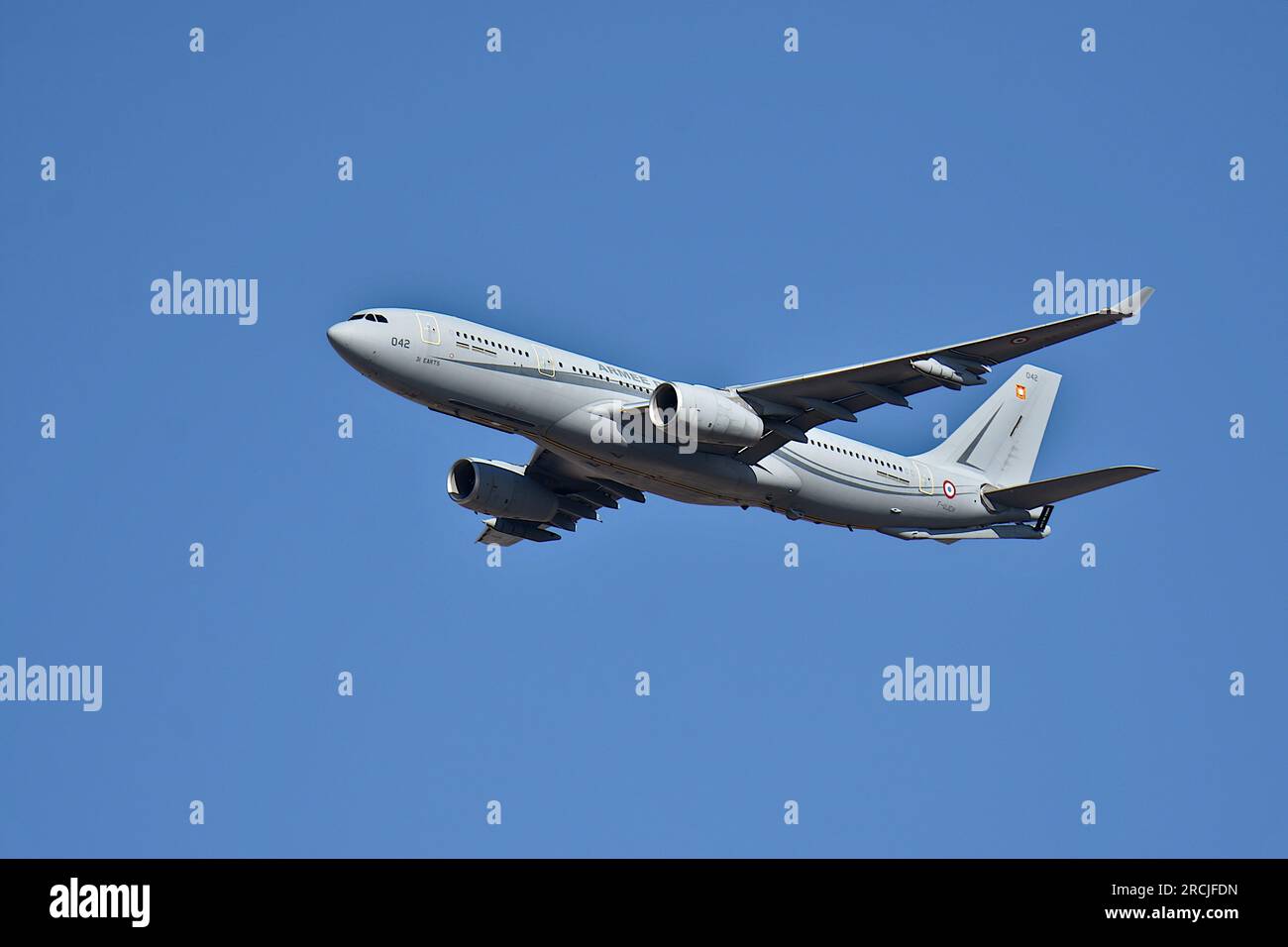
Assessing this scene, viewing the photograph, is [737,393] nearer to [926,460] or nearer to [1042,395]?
[926,460]

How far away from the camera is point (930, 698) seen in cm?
4338

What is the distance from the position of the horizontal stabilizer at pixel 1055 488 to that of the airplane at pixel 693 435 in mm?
63

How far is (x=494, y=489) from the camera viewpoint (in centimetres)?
4450

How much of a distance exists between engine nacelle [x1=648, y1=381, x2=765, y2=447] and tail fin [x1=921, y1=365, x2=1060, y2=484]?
11.6 metres

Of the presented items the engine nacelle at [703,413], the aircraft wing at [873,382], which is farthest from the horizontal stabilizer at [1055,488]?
the engine nacelle at [703,413]

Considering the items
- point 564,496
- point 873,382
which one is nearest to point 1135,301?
point 873,382

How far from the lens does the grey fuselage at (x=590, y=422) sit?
36.2m

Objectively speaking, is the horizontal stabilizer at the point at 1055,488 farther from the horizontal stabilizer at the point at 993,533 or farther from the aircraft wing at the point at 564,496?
the aircraft wing at the point at 564,496

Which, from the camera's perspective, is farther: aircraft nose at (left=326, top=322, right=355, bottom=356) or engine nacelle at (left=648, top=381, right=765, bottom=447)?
engine nacelle at (left=648, top=381, right=765, bottom=447)

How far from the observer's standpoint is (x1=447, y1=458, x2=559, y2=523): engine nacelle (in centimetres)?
4438

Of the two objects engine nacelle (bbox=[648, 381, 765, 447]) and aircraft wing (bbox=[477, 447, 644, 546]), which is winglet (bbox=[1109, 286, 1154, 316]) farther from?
aircraft wing (bbox=[477, 447, 644, 546])

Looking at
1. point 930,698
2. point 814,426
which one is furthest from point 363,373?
point 930,698

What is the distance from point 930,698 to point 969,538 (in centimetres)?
566

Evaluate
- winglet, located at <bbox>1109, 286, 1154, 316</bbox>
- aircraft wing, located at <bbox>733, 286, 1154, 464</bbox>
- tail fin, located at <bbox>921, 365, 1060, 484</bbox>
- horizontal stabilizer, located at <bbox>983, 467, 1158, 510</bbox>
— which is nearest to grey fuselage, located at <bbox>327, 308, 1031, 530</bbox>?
aircraft wing, located at <bbox>733, 286, 1154, 464</bbox>
